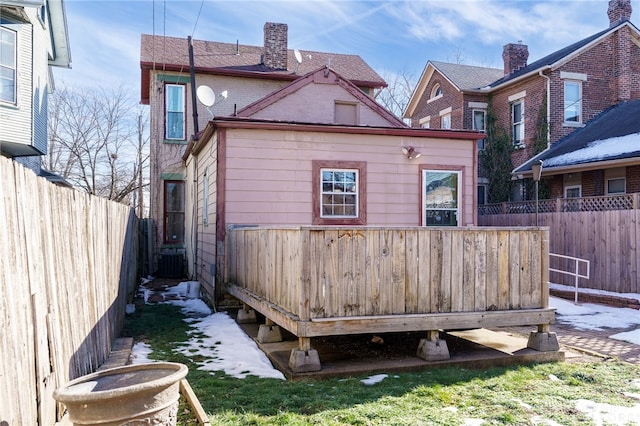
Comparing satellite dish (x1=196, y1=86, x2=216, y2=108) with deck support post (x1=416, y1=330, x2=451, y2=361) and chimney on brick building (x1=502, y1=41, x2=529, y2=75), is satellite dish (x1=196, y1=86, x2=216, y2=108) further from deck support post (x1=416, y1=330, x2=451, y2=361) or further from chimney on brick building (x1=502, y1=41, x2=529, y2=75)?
chimney on brick building (x1=502, y1=41, x2=529, y2=75)

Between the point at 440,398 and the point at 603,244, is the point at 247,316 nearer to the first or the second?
the point at 440,398

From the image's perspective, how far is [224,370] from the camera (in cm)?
486

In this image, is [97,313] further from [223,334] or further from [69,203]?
[223,334]

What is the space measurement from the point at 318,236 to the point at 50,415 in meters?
2.58

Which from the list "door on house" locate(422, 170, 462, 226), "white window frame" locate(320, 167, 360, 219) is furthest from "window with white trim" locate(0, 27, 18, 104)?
"door on house" locate(422, 170, 462, 226)

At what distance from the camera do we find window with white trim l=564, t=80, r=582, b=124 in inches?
663

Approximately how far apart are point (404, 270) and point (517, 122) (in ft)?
50.0

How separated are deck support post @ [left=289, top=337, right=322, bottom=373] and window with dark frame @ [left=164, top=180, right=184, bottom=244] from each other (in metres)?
11.5

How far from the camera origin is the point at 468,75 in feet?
68.2

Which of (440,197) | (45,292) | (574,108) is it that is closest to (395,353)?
(45,292)

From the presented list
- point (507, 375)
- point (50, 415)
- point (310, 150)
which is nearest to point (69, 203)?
point (50, 415)

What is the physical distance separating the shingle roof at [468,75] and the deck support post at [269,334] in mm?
15996

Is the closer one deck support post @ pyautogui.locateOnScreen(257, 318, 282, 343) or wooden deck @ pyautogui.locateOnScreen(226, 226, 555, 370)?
wooden deck @ pyautogui.locateOnScreen(226, 226, 555, 370)

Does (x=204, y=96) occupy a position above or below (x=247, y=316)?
above
